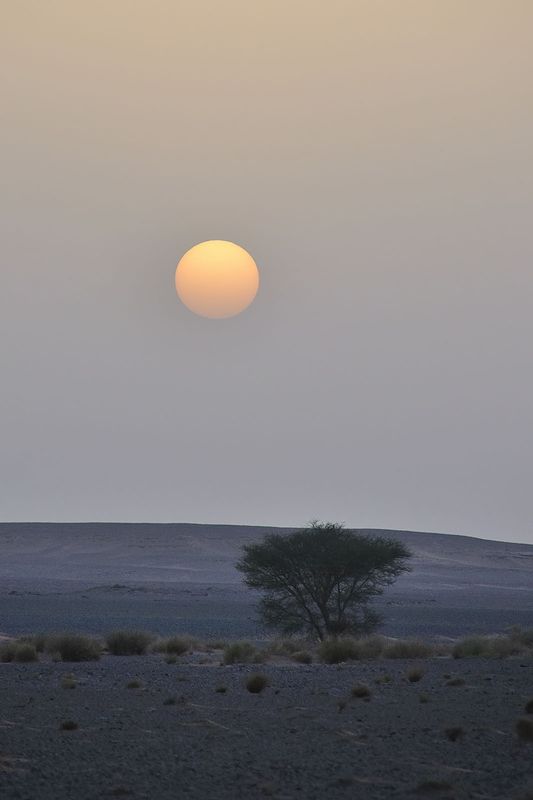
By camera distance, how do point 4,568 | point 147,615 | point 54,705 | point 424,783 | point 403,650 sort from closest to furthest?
point 424,783
point 54,705
point 403,650
point 147,615
point 4,568

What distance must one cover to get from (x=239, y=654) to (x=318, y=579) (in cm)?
1091

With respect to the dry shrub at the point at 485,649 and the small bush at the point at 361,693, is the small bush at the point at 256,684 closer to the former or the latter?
the small bush at the point at 361,693

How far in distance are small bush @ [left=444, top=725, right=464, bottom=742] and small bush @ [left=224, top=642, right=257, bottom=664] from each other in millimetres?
18371

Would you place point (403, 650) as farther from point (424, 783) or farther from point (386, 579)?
point (424, 783)

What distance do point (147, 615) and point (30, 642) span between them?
41.1m

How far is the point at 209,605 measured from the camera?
324 ft

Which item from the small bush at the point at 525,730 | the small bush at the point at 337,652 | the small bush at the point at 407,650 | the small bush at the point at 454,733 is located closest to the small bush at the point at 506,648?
the small bush at the point at 407,650

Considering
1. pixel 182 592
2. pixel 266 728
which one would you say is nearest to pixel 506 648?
pixel 266 728

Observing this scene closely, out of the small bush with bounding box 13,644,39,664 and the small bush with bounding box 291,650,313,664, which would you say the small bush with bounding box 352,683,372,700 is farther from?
the small bush with bounding box 13,644,39,664

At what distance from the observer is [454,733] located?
18.7m

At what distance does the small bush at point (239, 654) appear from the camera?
36.9m

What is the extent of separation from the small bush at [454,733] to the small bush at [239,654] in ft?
60.3

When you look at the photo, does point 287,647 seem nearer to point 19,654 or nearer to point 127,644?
point 127,644

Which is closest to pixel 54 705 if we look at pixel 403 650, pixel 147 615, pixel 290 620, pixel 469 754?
pixel 469 754
